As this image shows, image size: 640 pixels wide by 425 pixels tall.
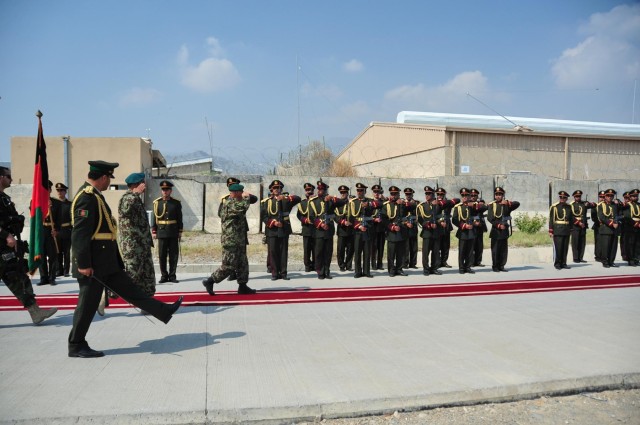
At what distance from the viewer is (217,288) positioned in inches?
346

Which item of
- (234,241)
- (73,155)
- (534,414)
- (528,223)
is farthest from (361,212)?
(73,155)

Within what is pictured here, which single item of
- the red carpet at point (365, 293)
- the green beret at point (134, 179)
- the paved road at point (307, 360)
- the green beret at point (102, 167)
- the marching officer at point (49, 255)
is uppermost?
the green beret at point (102, 167)

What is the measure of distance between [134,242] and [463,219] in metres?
6.98

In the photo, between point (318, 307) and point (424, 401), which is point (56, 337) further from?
point (424, 401)

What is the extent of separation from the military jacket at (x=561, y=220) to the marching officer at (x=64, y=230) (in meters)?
10.4

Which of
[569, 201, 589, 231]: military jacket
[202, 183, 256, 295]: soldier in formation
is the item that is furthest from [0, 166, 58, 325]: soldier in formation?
[569, 201, 589, 231]: military jacket

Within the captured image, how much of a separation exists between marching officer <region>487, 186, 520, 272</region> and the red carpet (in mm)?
1463

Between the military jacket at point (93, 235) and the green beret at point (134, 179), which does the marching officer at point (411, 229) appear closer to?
the green beret at point (134, 179)

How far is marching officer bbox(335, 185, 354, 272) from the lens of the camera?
416 inches

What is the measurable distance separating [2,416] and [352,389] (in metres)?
2.48

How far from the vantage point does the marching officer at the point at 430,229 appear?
10.8 m

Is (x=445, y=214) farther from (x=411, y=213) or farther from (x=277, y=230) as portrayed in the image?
(x=277, y=230)

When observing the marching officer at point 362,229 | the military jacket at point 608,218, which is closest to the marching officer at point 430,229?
the marching officer at point 362,229

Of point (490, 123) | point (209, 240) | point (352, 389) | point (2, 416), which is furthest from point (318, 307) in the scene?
point (490, 123)
